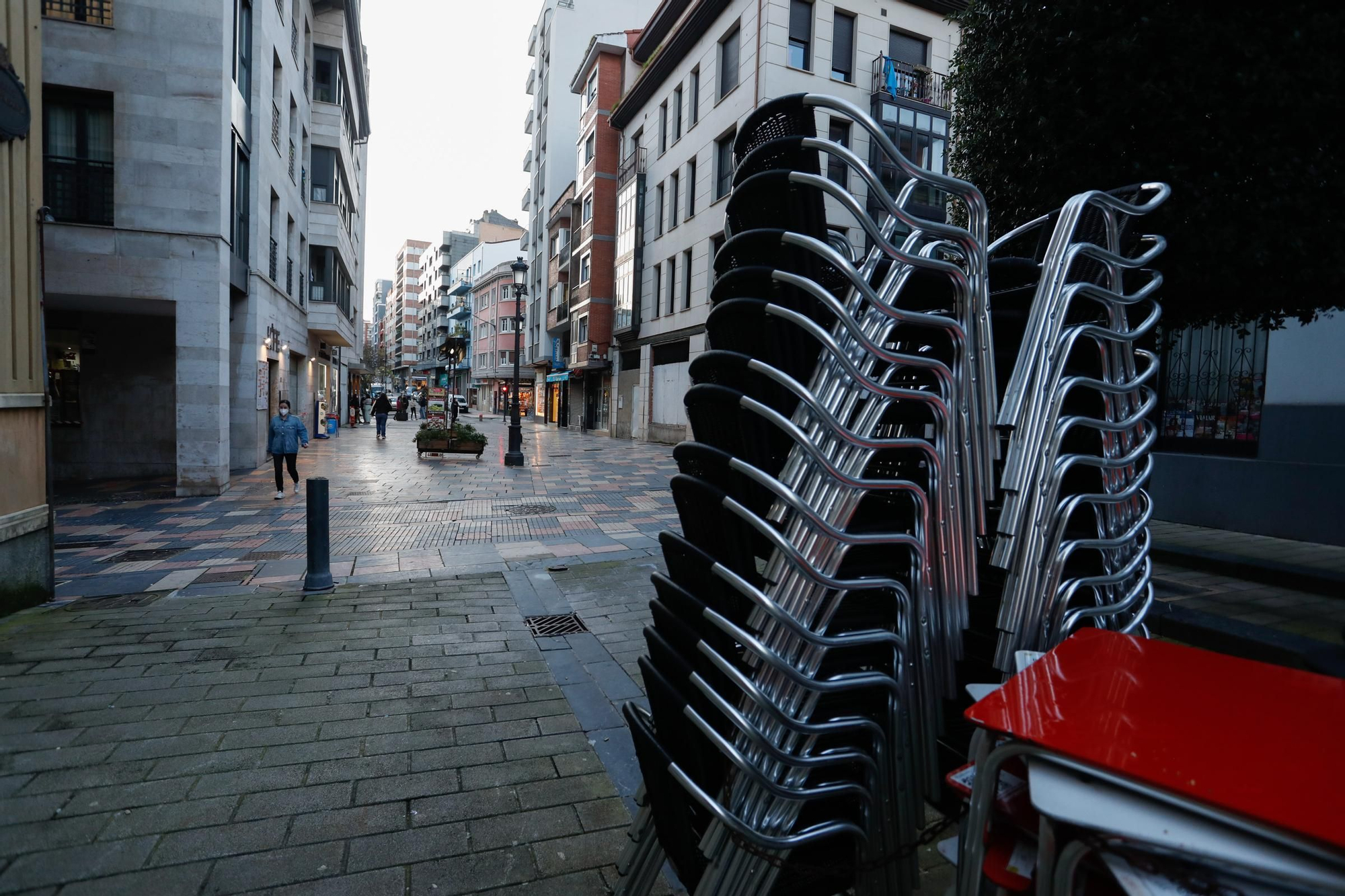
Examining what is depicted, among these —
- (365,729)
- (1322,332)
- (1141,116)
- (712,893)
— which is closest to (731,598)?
(712,893)

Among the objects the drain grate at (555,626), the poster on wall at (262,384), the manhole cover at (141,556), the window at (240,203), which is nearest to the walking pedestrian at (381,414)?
the poster on wall at (262,384)

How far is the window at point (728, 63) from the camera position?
74.1 ft

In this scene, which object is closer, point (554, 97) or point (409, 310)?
point (554, 97)

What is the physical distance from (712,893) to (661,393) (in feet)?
88.0

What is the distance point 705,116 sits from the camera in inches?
966

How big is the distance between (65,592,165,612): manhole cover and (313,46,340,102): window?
24.1 meters

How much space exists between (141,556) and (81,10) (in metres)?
9.65

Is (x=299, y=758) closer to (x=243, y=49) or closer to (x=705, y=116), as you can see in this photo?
(x=243, y=49)

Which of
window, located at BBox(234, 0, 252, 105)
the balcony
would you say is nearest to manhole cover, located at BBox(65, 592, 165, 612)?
window, located at BBox(234, 0, 252, 105)

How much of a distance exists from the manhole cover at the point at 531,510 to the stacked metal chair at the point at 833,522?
8586 millimetres

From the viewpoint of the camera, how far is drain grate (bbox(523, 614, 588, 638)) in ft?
16.9

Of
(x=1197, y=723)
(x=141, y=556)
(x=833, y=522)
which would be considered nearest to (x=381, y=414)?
(x=141, y=556)

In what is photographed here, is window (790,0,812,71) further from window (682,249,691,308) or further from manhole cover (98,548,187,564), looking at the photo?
manhole cover (98,548,187,564)

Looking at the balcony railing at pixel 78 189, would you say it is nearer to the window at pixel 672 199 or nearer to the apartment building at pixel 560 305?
the window at pixel 672 199
